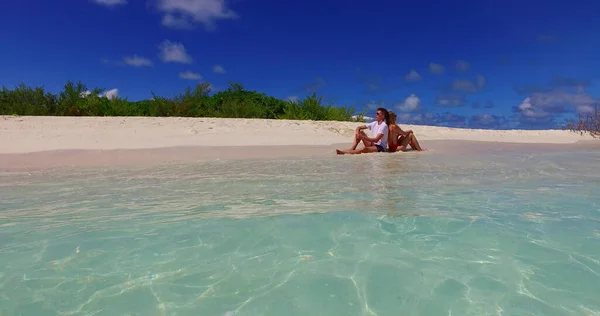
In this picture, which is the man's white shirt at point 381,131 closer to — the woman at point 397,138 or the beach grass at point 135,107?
the woman at point 397,138

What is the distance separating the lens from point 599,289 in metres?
2.54

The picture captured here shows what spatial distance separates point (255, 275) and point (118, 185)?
435 centimetres

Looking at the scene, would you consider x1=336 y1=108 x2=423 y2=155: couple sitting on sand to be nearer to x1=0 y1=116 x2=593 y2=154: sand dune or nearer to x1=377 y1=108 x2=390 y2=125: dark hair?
x1=377 y1=108 x2=390 y2=125: dark hair

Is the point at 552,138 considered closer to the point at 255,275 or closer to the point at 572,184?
the point at 572,184

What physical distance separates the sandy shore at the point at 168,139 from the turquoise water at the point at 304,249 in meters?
4.78

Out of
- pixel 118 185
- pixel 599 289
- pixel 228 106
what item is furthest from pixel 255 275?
pixel 228 106

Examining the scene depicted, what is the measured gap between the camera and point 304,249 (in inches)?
129

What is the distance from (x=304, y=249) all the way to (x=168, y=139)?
10.6m

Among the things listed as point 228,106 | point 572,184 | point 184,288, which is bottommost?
point 184,288

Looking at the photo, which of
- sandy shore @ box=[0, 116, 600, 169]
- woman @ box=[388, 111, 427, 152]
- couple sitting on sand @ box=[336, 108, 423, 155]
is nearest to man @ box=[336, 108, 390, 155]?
couple sitting on sand @ box=[336, 108, 423, 155]

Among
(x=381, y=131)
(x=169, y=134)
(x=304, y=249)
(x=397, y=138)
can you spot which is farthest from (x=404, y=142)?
(x=304, y=249)

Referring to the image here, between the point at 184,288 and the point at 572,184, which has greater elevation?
the point at 572,184

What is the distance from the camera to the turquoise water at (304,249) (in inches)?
97.2

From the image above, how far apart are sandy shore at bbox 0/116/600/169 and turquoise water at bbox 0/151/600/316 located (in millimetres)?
4776
